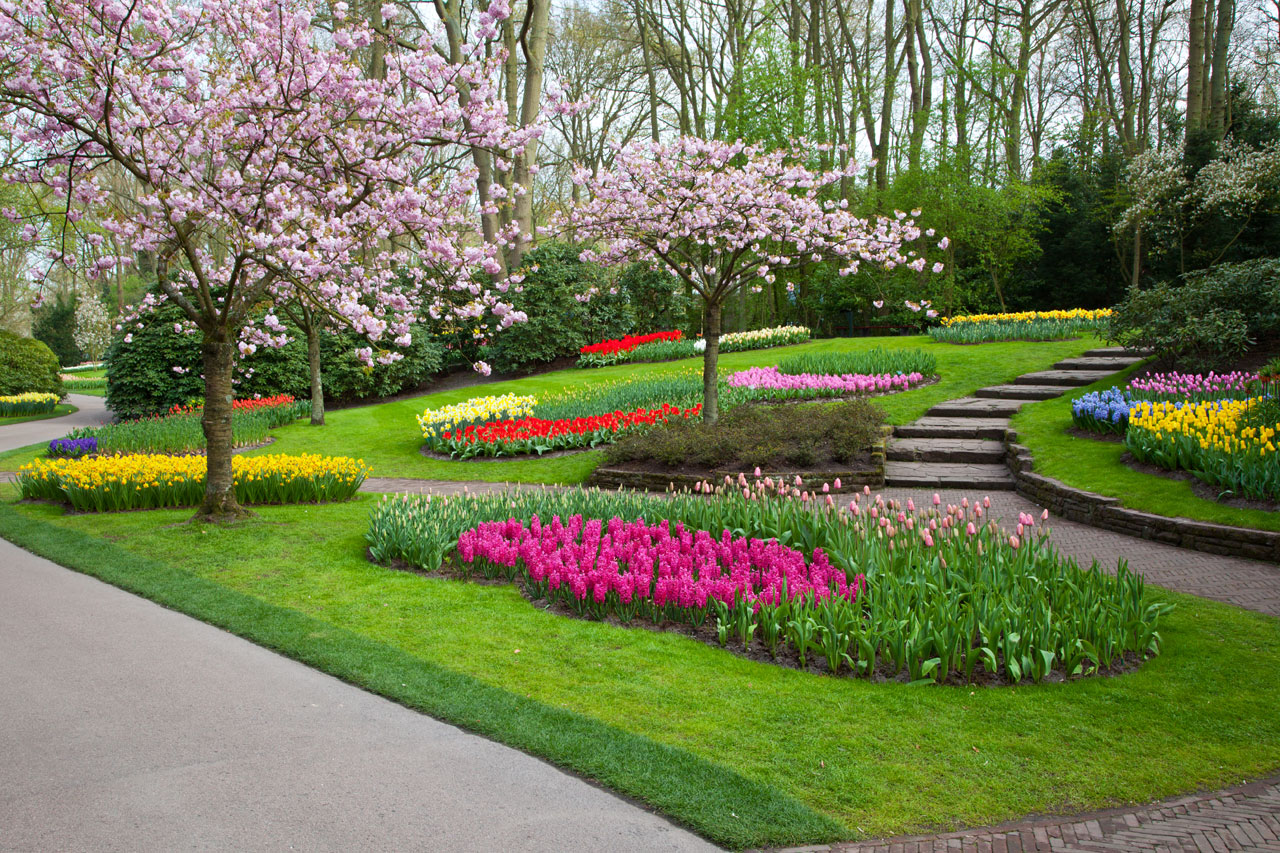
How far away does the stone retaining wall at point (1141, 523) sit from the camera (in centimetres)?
652

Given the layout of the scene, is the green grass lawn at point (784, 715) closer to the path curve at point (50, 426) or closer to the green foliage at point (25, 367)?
the path curve at point (50, 426)

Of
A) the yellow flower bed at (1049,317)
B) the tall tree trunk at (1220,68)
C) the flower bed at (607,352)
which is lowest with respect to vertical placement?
the flower bed at (607,352)

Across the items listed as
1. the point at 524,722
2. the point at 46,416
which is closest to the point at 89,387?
the point at 46,416

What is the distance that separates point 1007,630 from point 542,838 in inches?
108

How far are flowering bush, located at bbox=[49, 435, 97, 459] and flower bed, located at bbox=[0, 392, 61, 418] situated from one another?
1171cm

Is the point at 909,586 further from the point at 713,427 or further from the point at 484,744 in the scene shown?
the point at 713,427

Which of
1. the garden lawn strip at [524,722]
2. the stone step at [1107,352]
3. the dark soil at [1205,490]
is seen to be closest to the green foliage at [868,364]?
the stone step at [1107,352]

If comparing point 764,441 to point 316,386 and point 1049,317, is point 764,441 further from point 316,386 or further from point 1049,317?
point 1049,317

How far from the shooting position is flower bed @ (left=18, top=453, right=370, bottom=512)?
30.5 feet

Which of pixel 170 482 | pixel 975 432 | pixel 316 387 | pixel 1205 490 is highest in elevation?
pixel 316 387

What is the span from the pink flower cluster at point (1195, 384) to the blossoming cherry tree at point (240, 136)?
812 centimetres

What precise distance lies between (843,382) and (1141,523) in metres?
6.97

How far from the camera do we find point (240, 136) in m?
7.27

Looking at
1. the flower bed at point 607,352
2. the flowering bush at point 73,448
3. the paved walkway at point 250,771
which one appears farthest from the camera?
the flower bed at point 607,352
